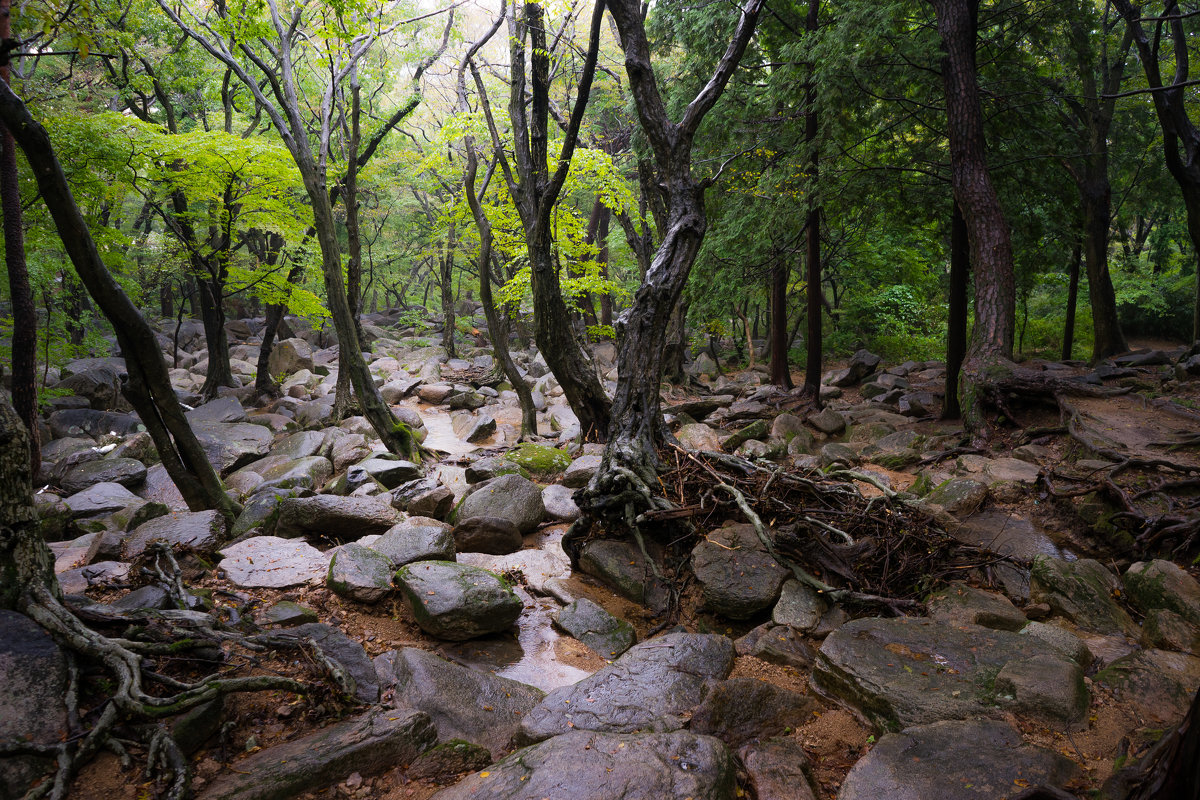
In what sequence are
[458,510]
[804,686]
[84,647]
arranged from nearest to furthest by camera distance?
[84,647] → [804,686] → [458,510]

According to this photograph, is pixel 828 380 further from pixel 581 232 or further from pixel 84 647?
pixel 84 647

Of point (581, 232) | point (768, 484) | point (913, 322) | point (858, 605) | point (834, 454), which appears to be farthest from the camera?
point (913, 322)

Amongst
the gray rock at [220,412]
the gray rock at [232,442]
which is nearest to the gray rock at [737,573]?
the gray rock at [232,442]

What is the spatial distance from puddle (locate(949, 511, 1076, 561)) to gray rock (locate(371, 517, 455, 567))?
4.56 m

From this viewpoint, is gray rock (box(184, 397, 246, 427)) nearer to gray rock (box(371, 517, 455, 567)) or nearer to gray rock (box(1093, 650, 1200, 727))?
gray rock (box(371, 517, 455, 567))

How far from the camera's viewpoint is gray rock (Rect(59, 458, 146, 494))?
30.0ft

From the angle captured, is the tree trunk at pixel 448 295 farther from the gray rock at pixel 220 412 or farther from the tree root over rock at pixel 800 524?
the tree root over rock at pixel 800 524

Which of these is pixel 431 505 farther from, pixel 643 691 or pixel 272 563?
pixel 643 691

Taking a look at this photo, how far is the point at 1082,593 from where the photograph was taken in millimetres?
4332

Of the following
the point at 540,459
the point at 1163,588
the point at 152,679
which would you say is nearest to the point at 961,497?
the point at 1163,588

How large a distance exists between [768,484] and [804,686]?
2.05 m

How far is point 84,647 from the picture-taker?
9.02 ft

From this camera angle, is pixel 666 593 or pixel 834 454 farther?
pixel 834 454

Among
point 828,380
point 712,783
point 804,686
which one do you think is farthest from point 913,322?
point 712,783
